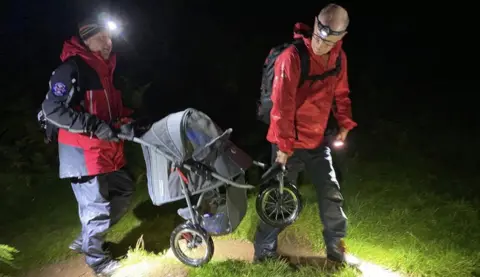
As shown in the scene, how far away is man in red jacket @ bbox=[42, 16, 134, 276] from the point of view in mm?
4062

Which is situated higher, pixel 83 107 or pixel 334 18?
pixel 334 18

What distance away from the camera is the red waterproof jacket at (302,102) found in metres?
3.97

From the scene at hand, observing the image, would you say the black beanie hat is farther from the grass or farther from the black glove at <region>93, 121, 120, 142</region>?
the grass

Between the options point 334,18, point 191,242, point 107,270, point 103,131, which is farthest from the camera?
point 107,270

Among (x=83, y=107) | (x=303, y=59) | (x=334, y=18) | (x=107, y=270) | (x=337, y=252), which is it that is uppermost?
(x=334, y=18)

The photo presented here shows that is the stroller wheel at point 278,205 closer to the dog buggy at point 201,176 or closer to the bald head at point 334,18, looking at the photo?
the dog buggy at point 201,176

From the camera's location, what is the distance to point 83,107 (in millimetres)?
4258

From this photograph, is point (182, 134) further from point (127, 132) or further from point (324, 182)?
point (324, 182)

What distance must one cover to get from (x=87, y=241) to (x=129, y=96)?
4.47m

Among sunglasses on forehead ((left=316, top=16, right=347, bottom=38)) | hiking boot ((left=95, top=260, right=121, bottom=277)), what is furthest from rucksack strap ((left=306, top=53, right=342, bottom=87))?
hiking boot ((left=95, top=260, right=121, bottom=277))

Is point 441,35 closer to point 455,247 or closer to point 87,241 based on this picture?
point 455,247

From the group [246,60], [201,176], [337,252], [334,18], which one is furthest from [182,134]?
[246,60]

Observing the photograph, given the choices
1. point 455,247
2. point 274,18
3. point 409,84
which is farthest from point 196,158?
point 274,18

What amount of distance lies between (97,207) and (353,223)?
3.25m
